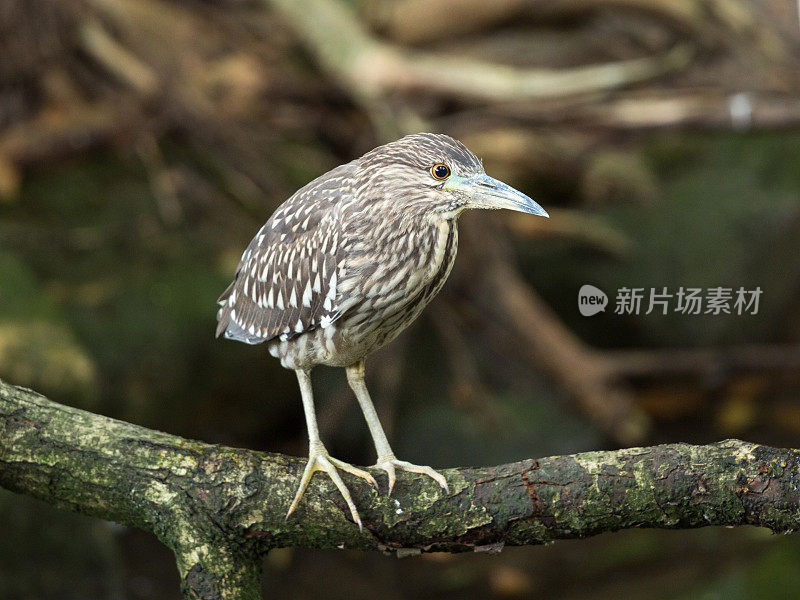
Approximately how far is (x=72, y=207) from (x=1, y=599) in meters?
2.43

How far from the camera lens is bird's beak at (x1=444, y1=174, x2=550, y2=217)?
1.96 meters

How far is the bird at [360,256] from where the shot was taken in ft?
6.80

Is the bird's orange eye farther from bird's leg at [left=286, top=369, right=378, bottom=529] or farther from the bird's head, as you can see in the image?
bird's leg at [left=286, top=369, right=378, bottom=529]

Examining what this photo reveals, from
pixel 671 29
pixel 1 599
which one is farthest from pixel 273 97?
pixel 1 599

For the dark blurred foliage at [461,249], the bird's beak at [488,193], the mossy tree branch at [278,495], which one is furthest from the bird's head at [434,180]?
the dark blurred foliage at [461,249]

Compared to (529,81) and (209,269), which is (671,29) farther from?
(209,269)

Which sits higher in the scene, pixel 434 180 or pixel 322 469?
pixel 434 180

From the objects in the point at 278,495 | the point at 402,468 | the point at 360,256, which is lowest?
the point at 278,495

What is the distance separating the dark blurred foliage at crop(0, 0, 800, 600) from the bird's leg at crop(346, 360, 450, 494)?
7.55 feet

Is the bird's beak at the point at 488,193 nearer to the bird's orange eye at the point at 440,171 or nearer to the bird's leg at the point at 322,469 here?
the bird's orange eye at the point at 440,171

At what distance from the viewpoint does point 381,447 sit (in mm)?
2600

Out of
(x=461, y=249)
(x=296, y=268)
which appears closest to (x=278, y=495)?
(x=296, y=268)

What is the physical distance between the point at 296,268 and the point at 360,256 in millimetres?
270

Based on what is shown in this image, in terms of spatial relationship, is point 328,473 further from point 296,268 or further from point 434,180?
point 434,180
